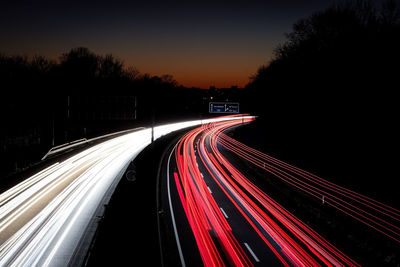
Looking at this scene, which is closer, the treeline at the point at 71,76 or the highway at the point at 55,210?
the highway at the point at 55,210

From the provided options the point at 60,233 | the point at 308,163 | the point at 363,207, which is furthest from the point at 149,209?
the point at 308,163

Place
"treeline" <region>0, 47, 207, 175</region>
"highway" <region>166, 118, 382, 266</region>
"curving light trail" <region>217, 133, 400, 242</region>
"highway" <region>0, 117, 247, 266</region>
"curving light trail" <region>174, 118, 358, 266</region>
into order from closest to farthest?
1. "highway" <region>0, 117, 247, 266</region>
2. "curving light trail" <region>174, 118, 358, 266</region>
3. "highway" <region>166, 118, 382, 266</region>
4. "curving light trail" <region>217, 133, 400, 242</region>
5. "treeline" <region>0, 47, 207, 175</region>

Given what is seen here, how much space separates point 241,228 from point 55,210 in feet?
32.9

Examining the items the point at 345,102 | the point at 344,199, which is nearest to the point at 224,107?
the point at 345,102

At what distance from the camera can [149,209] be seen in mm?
16219

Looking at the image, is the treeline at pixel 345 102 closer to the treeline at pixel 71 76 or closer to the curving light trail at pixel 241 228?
the curving light trail at pixel 241 228

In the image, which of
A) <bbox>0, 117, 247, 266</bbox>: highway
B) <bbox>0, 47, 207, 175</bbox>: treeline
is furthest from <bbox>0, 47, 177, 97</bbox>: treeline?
<bbox>0, 117, 247, 266</bbox>: highway

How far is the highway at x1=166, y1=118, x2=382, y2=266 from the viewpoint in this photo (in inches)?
467

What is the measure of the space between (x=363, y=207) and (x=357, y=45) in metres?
16.0

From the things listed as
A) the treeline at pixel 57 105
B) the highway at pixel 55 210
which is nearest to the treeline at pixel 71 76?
the treeline at pixel 57 105

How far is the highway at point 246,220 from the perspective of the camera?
11.9 meters

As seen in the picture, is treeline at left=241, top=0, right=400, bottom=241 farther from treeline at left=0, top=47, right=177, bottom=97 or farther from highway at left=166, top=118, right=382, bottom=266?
treeline at left=0, top=47, right=177, bottom=97

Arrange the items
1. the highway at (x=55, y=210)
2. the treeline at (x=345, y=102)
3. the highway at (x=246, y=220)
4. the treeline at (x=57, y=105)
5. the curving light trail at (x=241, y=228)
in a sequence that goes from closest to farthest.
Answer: the highway at (x=55, y=210)
the curving light trail at (x=241, y=228)
the highway at (x=246, y=220)
the treeline at (x=345, y=102)
the treeline at (x=57, y=105)

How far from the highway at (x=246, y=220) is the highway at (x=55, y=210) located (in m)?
4.61
